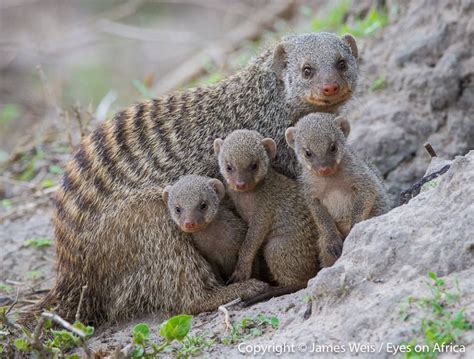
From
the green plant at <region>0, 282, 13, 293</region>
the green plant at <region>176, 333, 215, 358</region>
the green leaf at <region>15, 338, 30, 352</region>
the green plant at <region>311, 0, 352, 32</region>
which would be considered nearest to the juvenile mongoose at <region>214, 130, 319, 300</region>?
the green plant at <region>176, 333, 215, 358</region>

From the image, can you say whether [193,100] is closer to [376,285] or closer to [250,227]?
[250,227]

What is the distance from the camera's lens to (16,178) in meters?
6.47

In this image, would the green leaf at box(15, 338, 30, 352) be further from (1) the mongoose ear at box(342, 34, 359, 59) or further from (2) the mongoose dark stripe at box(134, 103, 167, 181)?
(1) the mongoose ear at box(342, 34, 359, 59)

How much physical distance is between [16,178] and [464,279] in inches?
171

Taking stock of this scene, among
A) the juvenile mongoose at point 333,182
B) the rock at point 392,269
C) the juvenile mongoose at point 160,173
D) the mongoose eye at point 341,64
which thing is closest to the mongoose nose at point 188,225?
the juvenile mongoose at point 160,173

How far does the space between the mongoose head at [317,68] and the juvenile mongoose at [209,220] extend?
2.13 feet

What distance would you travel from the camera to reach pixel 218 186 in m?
4.17

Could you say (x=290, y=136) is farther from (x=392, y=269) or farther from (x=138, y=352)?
(x=138, y=352)

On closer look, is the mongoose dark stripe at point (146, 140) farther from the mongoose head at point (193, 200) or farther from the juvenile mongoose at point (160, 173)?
the mongoose head at point (193, 200)

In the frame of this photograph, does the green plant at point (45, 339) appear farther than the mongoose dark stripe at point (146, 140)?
No

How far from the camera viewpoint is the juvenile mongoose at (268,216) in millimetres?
4070

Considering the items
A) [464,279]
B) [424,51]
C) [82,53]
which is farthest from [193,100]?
[82,53]

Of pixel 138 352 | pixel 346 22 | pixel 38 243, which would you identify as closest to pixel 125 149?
pixel 38 243

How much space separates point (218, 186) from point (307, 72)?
744 millimetres
